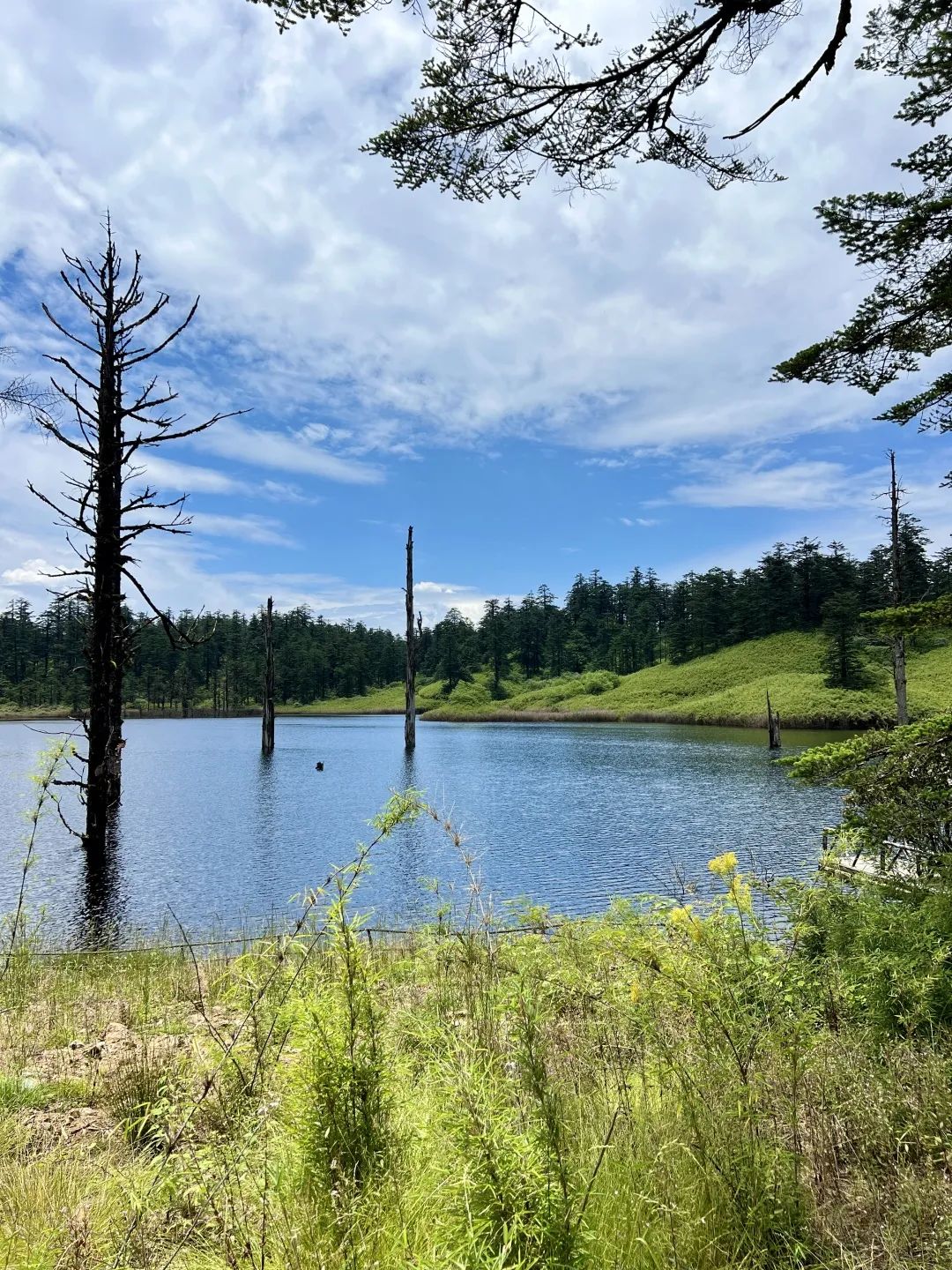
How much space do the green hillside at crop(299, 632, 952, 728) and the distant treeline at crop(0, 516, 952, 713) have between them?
4.44 meters

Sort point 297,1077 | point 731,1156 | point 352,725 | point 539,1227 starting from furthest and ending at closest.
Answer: point 352,725, point 297,1077, point 731,1156, point 539,1227

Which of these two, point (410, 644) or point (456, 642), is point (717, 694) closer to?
point (410, 644)

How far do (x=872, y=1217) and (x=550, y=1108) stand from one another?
4.40ft

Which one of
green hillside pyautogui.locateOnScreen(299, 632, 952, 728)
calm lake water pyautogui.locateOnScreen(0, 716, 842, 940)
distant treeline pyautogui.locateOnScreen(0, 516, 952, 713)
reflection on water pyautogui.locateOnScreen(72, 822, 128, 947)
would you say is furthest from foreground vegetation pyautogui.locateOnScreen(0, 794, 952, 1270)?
distant treeline pyautogui.locateOnScreen(0, 516, 952, 713)

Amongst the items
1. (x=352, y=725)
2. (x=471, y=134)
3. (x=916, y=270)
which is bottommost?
(x=352, y=725)

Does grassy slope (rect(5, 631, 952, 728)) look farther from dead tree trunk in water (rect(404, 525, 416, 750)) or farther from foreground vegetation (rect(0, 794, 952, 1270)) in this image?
foreground vegetation (rect(0, 794, 952, 1270))

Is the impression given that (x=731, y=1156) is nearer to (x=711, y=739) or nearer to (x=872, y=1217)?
(x=872, y=1217)

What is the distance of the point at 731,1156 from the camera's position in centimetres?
244

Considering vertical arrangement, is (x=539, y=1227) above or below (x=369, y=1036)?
below

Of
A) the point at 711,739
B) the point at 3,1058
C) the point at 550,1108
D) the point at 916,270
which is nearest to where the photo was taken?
the point at 550,1108

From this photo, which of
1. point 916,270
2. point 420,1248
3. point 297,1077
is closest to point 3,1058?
point 297,1077

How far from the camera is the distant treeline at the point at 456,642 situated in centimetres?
8569

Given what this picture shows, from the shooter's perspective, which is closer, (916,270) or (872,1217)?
(872,1217)

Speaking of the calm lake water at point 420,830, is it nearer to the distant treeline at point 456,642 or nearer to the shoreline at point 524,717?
the shoreline at point 524,717
